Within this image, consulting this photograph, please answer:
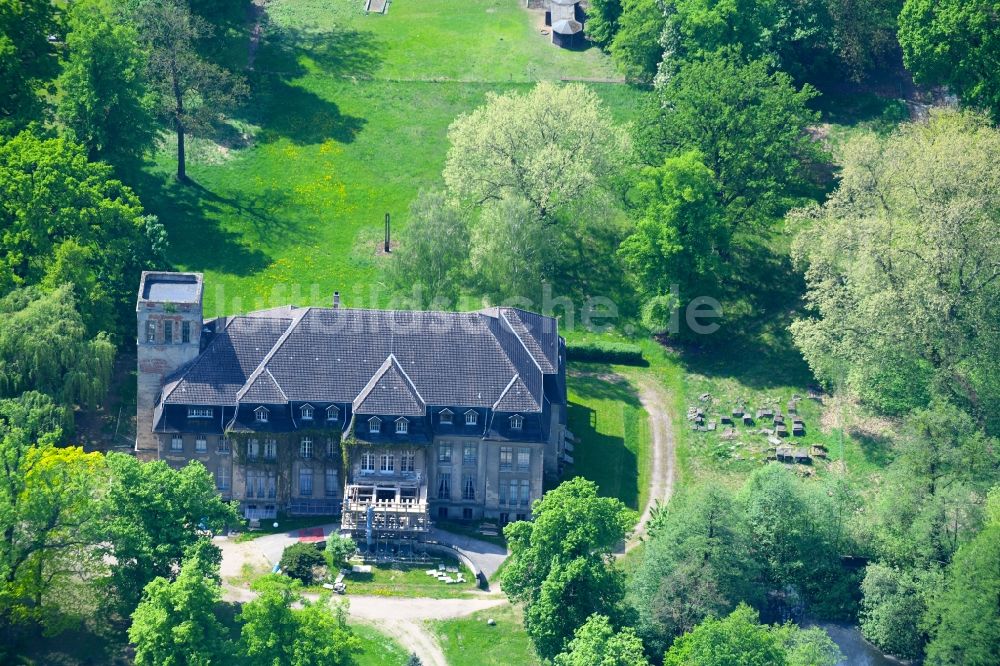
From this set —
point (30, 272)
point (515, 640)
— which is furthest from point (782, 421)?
point (30, 272)

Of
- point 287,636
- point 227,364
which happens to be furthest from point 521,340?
point 287,636

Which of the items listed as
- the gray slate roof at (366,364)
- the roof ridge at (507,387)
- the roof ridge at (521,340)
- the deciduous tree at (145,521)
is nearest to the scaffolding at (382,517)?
the gray slate roof at (366,364)

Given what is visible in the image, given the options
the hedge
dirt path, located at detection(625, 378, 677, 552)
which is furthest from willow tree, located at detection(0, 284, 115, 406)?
dirt path, located at detection(625, 378, 677, 552)

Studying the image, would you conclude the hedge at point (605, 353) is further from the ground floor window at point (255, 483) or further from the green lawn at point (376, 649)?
the green lawn at point (376, 649)

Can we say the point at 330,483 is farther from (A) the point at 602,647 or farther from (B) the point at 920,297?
(B) the point at 920,297

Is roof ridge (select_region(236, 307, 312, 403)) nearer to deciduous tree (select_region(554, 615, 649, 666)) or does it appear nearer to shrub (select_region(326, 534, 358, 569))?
shrub (select_region(326, 534, 358, 569))
